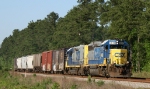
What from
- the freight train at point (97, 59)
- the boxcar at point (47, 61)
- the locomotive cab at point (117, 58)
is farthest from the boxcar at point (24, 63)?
the locomotive cab at point (117, 58)

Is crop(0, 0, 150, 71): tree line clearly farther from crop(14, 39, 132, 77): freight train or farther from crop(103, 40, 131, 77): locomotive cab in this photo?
crop(103, 40, 131, 77): locomotive cab

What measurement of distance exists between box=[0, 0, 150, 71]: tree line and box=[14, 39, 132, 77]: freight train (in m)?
7.69

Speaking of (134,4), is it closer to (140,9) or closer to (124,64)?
(140,9)

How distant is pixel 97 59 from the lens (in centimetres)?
2922

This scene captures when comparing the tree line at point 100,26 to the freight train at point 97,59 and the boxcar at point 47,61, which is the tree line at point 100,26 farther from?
the boxcar at point 47,61

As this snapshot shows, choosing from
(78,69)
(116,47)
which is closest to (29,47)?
(78,69)

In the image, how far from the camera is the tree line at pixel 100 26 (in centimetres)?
5041

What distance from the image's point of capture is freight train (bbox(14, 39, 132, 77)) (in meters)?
26.8

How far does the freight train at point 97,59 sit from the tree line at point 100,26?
25.2 ft

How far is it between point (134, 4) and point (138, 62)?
8.00 metres

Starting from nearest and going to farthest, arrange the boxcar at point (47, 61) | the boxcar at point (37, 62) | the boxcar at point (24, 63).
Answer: the boxcar at point (47, 61)
the boxcar at point (37, 62)
the boxcar at point (24, 63)

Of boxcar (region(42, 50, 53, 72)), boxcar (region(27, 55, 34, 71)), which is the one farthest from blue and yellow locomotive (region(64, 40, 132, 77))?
boxcar (region(27, 55, 34, 71))

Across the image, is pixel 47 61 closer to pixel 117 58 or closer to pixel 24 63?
pixel 24 63

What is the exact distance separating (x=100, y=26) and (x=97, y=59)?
68.0 metres
